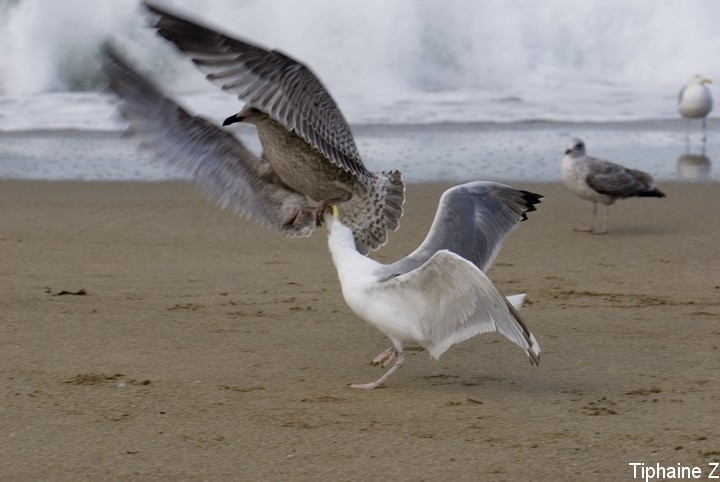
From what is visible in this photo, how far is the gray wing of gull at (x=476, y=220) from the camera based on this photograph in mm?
5137

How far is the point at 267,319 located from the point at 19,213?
3.27m

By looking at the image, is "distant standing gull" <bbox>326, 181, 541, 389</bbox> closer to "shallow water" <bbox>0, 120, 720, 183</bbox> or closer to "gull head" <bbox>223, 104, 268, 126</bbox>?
"gull head" <bbox>223, 104, 268, 126</bbox>

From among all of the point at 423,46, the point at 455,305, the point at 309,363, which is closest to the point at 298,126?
the point at 309,363

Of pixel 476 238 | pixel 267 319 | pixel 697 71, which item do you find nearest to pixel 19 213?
pixel 267 319

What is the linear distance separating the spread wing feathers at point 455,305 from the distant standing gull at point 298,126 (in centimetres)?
81

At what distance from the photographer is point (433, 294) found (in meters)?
4.61

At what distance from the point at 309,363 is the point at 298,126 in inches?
41.6

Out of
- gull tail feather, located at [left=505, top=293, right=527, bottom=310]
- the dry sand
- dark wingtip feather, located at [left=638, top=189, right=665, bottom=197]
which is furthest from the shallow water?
gull tail feather, located at [left=505, top=293, right=527, bottom=310]

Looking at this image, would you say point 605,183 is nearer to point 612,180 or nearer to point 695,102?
point 612,180

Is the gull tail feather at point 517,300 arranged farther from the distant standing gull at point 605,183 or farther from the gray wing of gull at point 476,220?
the distant standing gull at point 605,183

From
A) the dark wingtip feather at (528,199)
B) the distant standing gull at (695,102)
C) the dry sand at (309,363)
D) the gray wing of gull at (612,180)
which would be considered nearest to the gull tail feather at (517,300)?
the dry sand at (309,363)

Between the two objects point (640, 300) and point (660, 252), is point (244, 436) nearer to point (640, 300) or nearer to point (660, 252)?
point (640, 300)

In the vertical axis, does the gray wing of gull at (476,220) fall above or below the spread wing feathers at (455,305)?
above

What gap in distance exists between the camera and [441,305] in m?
4.62
